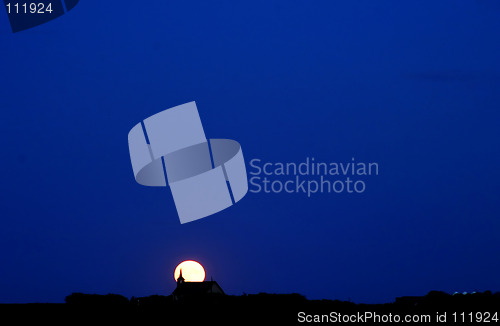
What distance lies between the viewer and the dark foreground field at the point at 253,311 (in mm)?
17859

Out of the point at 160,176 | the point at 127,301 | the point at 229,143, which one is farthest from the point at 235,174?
the point at 127,301

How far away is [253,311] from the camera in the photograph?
2119cm

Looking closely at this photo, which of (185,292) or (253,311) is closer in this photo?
(253,311)

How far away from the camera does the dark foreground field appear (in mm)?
17859

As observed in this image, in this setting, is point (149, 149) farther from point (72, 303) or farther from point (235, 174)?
point (72, 303)

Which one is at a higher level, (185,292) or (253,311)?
(185,292)

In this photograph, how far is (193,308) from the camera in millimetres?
20500

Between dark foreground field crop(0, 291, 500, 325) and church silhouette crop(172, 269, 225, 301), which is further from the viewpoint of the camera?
church silhouette crop(172, 269, 225, 301)

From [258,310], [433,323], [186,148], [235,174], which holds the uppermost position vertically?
[186,148]

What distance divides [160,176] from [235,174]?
283cm

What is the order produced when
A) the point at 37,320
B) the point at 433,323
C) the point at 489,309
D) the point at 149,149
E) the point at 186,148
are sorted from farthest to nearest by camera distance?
the point at 186,148 < the point at 149,149 < the point at 37,320 < the point at 489,309 < the point at 433,323

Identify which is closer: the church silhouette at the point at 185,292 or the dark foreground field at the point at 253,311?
the dark foreground field at the point at 253,311

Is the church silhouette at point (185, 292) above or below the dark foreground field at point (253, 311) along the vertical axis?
above

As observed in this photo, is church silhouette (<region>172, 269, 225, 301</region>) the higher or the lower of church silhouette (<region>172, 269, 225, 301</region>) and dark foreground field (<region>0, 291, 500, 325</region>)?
the higher
